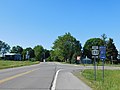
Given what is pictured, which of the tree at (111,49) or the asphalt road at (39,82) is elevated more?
the tree at (111,49)

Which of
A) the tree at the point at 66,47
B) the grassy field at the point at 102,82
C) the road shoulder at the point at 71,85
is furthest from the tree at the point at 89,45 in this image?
the road shoulder at the point at 71,85

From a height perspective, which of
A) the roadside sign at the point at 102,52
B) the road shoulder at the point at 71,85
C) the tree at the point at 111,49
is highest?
the tree at the point at 111,49

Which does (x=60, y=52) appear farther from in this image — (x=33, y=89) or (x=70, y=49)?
(x=33, y=89)

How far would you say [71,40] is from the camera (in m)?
159

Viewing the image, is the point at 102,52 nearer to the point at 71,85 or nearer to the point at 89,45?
the point at 71,85

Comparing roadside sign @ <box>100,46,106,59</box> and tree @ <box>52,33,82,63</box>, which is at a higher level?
tree @ <box>52,33,82,63</box>

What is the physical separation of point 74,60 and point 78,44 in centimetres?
3634

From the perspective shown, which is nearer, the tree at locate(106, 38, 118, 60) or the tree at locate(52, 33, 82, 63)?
the tree at locate(106, 38, 118, 60)

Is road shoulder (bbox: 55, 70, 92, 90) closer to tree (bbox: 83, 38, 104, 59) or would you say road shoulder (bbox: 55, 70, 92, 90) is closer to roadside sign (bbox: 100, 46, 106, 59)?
roadside sign (bbox: 100, 46, 106, 59)

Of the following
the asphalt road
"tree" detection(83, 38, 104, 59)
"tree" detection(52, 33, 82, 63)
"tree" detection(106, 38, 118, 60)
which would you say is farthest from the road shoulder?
"tree" detection(83, 38, 104, 59)

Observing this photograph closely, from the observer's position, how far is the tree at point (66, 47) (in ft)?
502

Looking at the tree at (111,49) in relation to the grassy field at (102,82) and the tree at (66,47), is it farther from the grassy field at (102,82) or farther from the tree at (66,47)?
the grassy field at (102,82)

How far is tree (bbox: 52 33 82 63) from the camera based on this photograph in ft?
502

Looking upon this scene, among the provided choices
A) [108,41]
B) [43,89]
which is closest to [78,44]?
[108,41]
